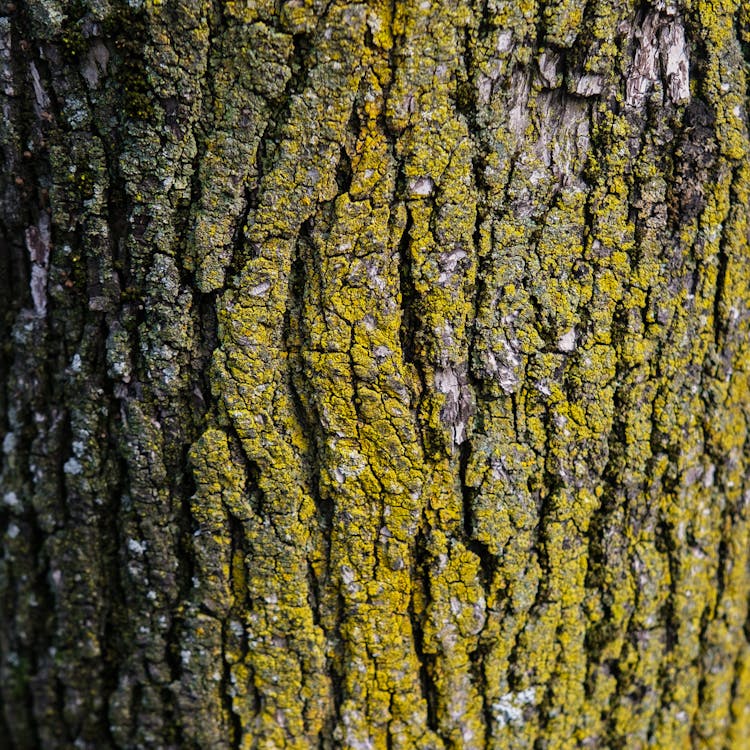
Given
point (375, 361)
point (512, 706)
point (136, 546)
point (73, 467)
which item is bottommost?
point (512, 706)

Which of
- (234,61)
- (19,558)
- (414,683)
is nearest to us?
(234,61)

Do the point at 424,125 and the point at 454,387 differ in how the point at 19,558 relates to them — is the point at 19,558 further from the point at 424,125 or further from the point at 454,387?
the point at 424,125

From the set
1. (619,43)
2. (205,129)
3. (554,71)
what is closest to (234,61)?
(205,129)

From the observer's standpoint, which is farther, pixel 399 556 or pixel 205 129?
pixel 399 556

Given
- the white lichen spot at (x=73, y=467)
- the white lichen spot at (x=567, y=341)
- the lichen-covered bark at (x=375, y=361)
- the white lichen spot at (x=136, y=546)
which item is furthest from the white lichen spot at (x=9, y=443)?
the white lichen spot at (x=567, y=341)

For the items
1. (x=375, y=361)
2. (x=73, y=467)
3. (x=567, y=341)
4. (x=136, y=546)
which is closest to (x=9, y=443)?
(x=73, y=467)

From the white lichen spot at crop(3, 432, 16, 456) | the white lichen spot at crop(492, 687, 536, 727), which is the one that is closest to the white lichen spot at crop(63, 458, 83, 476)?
the white lichen spot at crop(3, 432, 16, 456)

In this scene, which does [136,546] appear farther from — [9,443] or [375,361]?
[375,361]

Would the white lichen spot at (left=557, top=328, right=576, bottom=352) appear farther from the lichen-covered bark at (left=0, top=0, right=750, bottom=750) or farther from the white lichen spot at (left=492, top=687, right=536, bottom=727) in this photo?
the white lichen spot at (left=492, top=687, right=536, bottom=727)

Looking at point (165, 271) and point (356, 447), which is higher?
point (165, 271)
